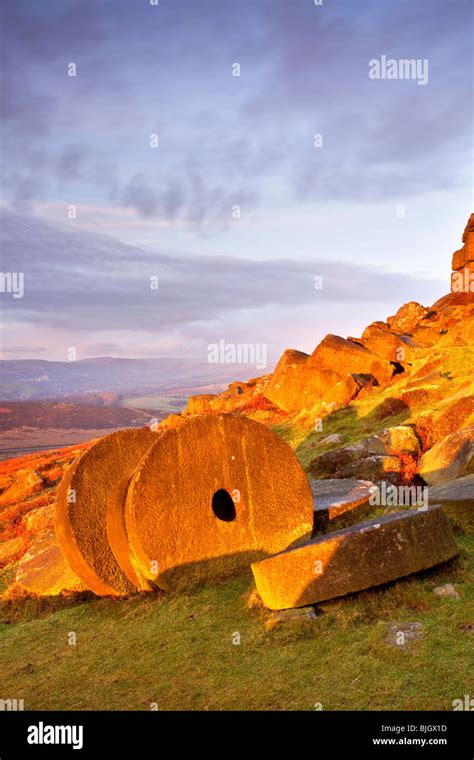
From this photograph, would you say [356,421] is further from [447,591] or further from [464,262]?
[464,262]

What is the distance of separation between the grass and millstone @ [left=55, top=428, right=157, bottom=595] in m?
0.44

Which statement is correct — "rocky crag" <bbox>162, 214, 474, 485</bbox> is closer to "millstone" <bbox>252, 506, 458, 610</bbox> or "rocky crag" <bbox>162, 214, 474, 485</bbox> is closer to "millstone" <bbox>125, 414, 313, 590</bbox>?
"millstone" <bbox>125, 414, 313, 590</bbox>

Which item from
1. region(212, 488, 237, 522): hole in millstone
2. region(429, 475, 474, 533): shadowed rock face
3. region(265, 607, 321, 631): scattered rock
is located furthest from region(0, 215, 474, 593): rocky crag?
region(265, 607, 321, 631): scattered rock

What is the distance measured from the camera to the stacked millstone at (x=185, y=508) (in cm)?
828

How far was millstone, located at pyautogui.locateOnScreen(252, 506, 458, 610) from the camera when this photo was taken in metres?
7.00

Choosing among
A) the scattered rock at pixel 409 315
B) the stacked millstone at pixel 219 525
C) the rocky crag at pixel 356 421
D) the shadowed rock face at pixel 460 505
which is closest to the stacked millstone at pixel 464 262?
the scattered rock at pixel 409 315

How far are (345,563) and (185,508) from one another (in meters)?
2.46

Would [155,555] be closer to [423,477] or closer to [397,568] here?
[397,568]

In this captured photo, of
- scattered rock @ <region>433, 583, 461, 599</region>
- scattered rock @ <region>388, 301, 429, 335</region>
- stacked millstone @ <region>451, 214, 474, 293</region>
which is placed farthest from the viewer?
stacked millstone @ <region>451, 214, 474, 293</region>

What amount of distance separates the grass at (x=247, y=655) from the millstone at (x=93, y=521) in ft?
1.45

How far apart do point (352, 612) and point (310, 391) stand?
1929 centimetres

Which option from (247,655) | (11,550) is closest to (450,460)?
(247,655)

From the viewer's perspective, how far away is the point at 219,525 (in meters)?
8.71

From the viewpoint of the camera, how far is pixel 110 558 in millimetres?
9195
